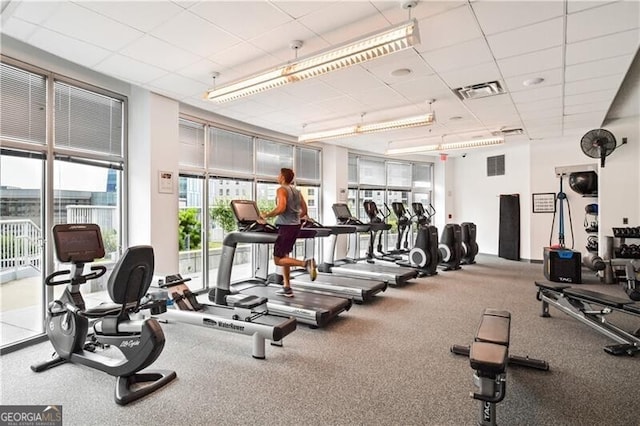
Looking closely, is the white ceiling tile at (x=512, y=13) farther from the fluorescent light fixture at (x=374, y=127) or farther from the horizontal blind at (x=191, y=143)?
the horizontal blind at (x=191, y=143)

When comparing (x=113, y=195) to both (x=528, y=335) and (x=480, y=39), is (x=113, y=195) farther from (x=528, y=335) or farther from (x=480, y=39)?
(x=528, y=335)

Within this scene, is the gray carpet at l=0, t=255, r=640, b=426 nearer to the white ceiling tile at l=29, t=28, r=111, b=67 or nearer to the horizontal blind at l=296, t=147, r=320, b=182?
the white ceiling tile at l=29, t=28, r=111, b=67

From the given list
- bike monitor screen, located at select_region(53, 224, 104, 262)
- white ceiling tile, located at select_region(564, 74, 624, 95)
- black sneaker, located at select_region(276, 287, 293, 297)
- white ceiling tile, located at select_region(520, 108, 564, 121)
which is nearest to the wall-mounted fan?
white ceiling tile, located at select_region(520, 108, 564, 121)

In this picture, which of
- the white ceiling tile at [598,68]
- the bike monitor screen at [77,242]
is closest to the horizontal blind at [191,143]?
the bike monitor screen at [77,242]

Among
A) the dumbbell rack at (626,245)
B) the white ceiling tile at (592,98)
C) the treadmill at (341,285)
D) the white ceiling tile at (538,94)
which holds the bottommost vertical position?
the treadmill at (341,285)

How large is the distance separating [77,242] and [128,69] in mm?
2215

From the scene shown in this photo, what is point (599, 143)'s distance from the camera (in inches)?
262

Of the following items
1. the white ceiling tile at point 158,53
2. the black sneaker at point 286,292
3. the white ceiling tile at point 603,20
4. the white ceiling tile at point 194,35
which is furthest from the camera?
the black sneaker at point 286,292

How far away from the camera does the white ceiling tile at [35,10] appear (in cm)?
281

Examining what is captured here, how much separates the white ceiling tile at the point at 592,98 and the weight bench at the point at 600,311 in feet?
9.71

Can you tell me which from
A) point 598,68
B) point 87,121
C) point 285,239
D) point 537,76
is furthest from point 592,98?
point 87,121

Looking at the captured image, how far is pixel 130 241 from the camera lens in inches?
193

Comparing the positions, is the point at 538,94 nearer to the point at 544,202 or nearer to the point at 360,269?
the point at 360,269

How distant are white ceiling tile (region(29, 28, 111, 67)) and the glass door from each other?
3.78ft
